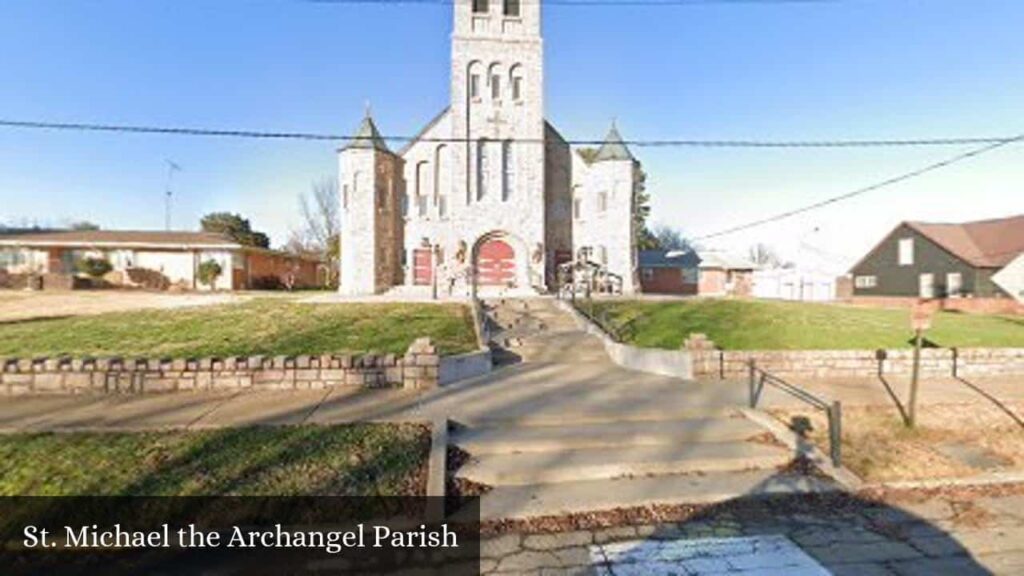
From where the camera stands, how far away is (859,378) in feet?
34.4

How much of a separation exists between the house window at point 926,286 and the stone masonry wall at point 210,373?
4023cm

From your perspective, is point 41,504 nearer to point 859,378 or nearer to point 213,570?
point 213,570

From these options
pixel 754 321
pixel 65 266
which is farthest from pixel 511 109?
pixel 65 266

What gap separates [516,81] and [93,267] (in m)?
27.1

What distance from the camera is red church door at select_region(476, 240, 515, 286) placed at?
27.0m

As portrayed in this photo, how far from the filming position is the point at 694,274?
1711 inches

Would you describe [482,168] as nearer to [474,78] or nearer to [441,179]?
[441,179]

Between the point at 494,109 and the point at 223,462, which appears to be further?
the point at 494,109

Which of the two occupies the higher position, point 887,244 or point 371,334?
point 887,244

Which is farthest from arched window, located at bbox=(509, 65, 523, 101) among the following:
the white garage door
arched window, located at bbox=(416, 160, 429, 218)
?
the white garage door

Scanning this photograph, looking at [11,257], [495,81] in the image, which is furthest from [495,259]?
[11,257]

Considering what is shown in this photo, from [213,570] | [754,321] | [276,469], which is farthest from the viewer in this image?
[754,321]

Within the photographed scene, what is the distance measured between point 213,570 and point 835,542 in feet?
16.7

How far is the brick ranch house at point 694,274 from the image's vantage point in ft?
141
